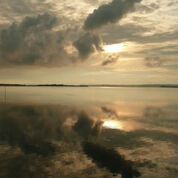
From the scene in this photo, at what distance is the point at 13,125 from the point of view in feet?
157

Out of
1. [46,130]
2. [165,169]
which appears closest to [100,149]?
[165,169]

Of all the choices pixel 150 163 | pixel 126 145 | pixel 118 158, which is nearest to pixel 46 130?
pixel 126 145

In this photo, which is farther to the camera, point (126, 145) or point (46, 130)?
point (46, 130)

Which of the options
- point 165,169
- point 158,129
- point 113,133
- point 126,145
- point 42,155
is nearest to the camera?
point 165,169

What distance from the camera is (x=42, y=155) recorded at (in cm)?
3011

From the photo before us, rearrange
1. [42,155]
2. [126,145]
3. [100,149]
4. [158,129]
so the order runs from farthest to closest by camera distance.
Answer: [158,129], [126,145], [100,149], [42,155]

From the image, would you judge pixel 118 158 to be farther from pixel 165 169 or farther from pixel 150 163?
pixel 165 169

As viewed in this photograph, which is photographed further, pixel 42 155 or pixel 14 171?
pixel 42 155

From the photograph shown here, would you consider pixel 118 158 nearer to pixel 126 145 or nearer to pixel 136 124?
pixel 126 145

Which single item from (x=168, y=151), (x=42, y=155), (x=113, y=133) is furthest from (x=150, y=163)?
(x=113, y=133)

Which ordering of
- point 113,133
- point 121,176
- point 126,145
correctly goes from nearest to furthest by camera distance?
point 121,176, point 126,145, point 113,133

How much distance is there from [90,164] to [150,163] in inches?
204

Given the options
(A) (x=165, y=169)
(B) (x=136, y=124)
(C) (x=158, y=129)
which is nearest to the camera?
(A) (x=165, y=169)

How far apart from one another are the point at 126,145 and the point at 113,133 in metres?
7.58
